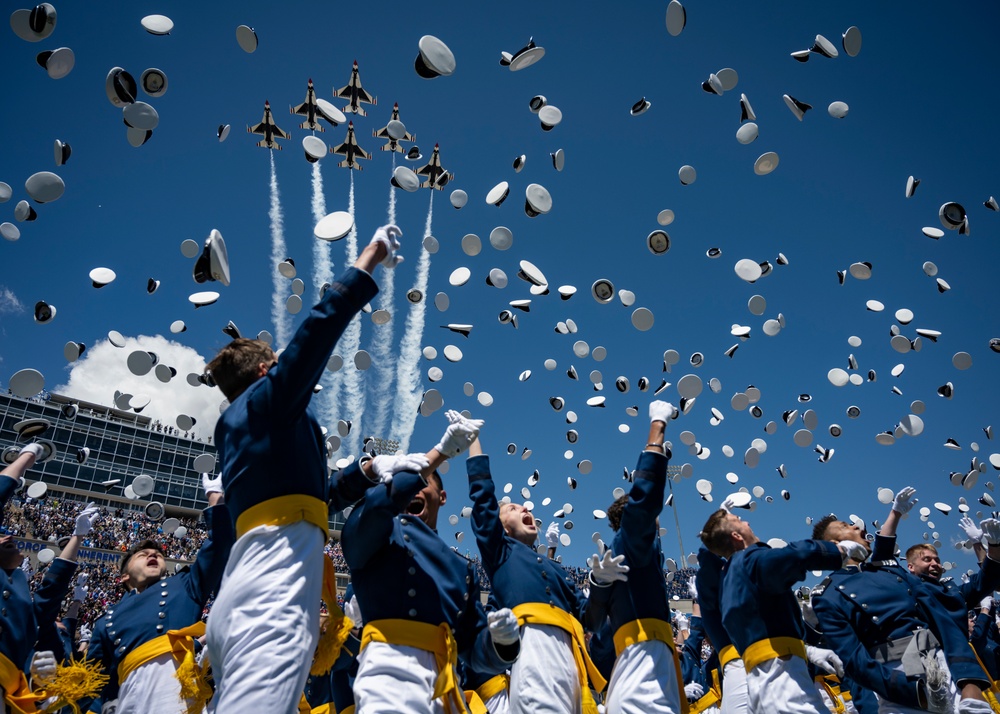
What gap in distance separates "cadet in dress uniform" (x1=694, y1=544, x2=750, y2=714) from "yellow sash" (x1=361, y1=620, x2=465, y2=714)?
3.15 meters

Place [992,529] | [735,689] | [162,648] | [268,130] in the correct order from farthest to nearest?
[268,130] < [992,529] < [735,689] < [162,648]

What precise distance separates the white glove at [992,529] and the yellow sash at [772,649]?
2.59 meters

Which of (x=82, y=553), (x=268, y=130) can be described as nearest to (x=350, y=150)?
(x=268, y=130)

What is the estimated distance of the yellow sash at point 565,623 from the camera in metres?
4.44

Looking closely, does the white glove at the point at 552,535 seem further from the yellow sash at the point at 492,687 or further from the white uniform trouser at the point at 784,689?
the white uniform trouser at the point at 784,689

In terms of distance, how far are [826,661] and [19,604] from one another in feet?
22.1

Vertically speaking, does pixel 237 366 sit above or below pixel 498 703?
above

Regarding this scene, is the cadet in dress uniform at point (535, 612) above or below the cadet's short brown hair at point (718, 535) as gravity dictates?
below

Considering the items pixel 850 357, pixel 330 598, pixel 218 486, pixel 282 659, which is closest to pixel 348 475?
pixel 330 598

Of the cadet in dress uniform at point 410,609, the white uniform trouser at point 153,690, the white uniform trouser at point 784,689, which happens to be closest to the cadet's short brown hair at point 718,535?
the white uniform trouser at point 784,689

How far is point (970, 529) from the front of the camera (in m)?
6.45

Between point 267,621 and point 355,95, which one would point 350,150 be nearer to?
point 355,95

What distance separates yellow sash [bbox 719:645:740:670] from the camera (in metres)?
5.49

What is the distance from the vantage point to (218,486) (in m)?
4.80
